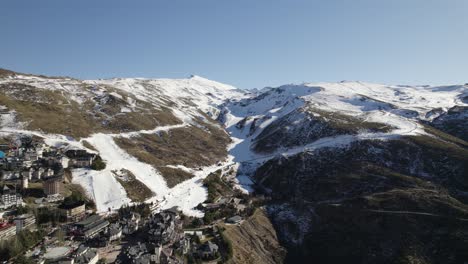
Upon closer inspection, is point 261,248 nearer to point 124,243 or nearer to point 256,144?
point 124,243

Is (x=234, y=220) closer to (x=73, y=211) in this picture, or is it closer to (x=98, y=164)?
(x=73, y=211)

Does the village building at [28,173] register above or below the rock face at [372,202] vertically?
above

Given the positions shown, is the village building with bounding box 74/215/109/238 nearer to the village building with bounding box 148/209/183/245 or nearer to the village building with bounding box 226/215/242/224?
the village building with bounding box 148/209/183/245

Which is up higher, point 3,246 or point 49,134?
point 49,134

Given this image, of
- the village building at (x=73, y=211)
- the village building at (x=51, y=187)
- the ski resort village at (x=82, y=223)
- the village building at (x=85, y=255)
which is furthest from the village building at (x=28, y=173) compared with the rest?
the village building at (x=85, y=255)

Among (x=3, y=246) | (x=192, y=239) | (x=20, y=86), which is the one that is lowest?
(x=192, y=239)

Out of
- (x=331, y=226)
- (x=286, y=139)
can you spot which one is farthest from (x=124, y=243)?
(x=286, y=139)

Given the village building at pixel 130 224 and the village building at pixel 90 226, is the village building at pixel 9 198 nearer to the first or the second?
the village building at pixel 90 226
